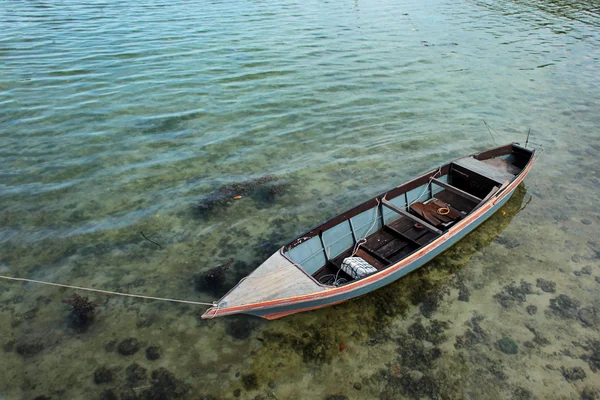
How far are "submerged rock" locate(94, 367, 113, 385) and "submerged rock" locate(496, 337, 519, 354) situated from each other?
9204 millimetres

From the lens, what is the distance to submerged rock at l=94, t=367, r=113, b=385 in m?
8.39

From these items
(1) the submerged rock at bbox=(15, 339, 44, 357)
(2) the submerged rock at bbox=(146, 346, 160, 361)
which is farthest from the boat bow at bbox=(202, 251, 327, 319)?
(1) the submerged rock at bbox=(15, 339, 44, 357)

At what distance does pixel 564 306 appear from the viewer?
10344 mm

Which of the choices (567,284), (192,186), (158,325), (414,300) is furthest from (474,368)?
(192,186)

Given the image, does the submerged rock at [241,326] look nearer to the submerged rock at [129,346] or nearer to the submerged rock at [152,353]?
the submerged rock at [152,353]

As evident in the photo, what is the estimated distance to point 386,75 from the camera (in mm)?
25578

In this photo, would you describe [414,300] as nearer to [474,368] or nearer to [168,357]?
[474,368]

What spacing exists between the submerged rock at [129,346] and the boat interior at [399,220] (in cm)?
424

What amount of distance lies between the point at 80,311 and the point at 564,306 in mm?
13014

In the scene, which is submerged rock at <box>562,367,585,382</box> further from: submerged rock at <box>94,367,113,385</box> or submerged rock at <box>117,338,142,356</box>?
submerged rock at <box>94,367,113,385</box>

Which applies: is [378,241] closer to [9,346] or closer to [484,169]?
[484,169]

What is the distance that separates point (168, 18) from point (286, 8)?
45.7 feet

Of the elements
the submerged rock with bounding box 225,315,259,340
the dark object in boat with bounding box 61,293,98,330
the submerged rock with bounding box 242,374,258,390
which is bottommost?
the submerged rock with bounding box 242,374,258,390

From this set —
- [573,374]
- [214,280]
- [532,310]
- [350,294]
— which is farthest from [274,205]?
[573,374]
